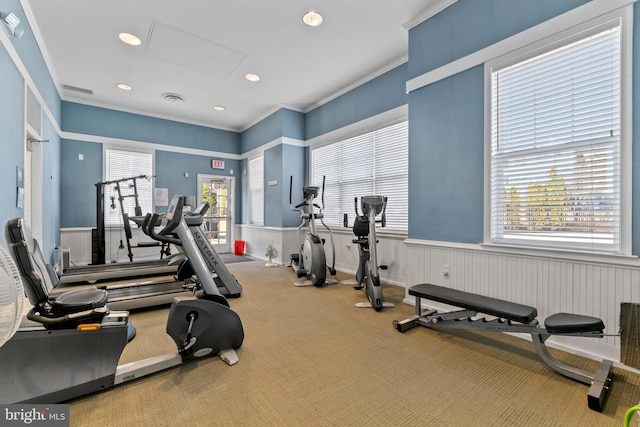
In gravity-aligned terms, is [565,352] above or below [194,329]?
below

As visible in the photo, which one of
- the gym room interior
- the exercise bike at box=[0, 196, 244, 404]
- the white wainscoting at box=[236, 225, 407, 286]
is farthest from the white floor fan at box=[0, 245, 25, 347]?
the white wainscoting at box=[236, 225, 407, 286]

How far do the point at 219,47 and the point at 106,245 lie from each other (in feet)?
15.9

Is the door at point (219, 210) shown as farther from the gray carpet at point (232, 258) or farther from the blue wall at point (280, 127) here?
the blue wall at point (280, 127)

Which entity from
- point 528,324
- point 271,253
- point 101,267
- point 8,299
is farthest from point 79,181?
point 528,324

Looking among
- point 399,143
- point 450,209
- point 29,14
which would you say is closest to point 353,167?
point 399,143

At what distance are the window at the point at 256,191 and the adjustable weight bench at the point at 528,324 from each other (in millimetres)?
4969

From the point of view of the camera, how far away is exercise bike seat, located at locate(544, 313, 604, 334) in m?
1.78

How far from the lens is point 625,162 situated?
2.06 metres

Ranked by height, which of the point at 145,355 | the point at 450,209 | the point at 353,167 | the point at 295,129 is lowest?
the point at 145,355

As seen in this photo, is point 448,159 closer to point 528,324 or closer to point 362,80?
point 528,324

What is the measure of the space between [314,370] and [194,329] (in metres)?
0.93

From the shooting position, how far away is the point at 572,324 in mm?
1816

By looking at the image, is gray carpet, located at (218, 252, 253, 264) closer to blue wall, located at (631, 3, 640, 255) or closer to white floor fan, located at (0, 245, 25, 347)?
white floor fan, located at (0, 245, 25, 347)

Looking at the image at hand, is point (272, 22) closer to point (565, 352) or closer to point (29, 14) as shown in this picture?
point (29, 14)
